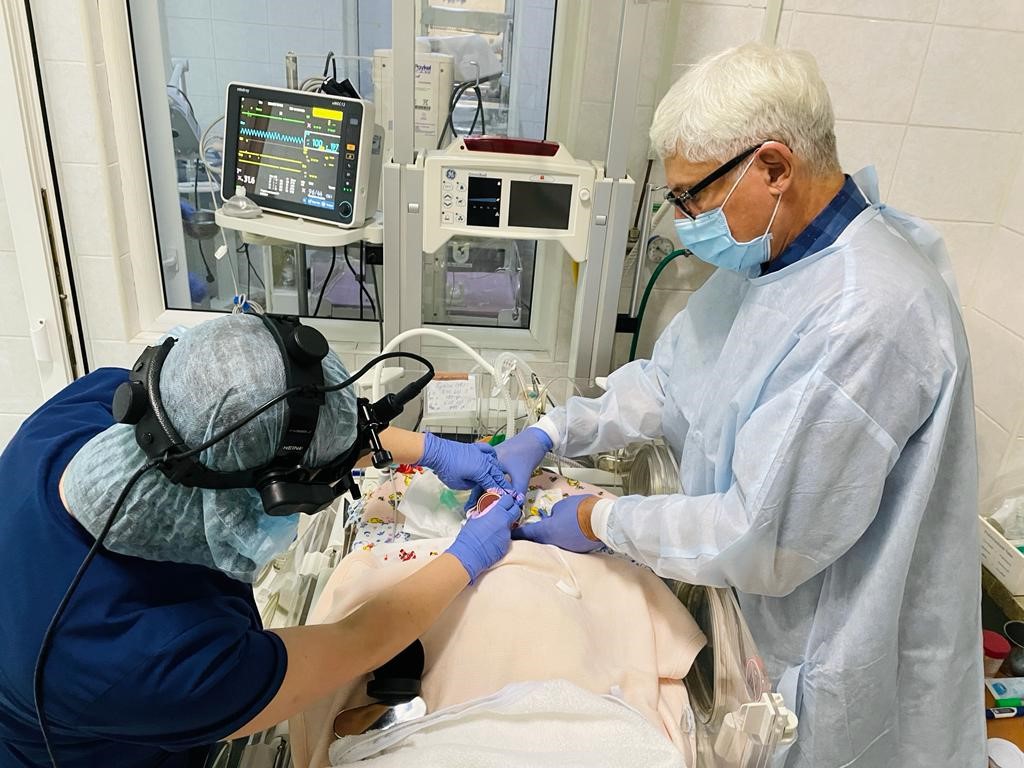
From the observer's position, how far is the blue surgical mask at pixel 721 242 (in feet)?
3.75

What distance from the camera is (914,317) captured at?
982 mm

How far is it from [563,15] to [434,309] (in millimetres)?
893

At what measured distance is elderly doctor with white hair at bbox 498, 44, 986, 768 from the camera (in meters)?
0.99

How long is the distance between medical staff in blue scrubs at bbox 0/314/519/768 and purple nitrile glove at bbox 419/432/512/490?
1.81ft

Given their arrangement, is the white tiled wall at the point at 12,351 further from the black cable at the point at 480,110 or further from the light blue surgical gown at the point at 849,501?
the light blue surgical gown at the point at 849,501

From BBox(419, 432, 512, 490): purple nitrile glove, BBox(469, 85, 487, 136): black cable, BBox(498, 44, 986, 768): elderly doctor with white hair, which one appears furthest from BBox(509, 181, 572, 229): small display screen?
BBox(469, 85, 487, 136): black cable

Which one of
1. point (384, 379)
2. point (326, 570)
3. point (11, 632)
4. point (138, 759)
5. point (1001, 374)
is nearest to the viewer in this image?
point (11, 632)

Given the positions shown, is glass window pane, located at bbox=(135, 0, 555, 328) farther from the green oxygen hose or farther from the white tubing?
the white tubing

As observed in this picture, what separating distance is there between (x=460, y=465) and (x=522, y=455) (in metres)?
0.14

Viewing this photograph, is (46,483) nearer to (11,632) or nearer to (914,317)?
(11,632)

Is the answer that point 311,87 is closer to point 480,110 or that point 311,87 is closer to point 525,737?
point 480,110

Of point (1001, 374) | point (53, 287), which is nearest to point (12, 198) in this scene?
point (53, 287)

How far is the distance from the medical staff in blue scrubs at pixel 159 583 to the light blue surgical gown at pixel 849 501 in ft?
1.90

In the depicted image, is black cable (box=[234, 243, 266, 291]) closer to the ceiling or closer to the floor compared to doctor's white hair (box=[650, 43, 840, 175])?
closer to the floor
